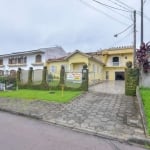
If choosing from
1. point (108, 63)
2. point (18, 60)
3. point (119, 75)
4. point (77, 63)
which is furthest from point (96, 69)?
point (18, 60)

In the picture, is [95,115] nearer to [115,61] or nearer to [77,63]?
[77,63]

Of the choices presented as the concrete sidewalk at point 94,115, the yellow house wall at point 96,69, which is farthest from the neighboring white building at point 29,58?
the concrete sidewalk at point 94,115

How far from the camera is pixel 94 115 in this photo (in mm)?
8859

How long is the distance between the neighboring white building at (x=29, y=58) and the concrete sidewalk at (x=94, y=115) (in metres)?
20.3

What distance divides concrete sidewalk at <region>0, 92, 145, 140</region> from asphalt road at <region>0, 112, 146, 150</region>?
553 millimetres

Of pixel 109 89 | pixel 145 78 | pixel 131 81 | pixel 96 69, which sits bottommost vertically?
pixel 109 89

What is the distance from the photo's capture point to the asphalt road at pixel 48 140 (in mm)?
5332

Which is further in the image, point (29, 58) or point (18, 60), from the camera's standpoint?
point (18, 60)

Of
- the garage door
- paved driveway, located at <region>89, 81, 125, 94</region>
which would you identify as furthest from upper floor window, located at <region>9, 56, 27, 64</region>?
paved driveway, located at <region>89, 81, 125, 94</region>

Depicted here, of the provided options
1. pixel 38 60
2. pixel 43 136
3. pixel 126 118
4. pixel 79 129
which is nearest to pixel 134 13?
pixel 126 118

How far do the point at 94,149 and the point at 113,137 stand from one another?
4.21 feet

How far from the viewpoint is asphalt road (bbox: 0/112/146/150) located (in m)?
5.33

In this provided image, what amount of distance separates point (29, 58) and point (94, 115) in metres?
26.7

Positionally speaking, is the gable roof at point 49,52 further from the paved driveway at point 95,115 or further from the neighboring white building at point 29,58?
the paved driveway at point 95,115
